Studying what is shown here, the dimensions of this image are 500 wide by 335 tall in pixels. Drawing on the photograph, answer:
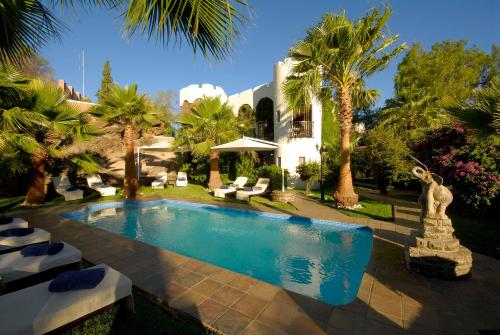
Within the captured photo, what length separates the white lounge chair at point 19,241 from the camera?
514 cm

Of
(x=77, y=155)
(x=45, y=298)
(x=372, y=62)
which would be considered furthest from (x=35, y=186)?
Answer: (x=372, y=62)

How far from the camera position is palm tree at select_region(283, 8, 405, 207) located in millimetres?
9234

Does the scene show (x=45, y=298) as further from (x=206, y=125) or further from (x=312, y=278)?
(x=206, y=125)

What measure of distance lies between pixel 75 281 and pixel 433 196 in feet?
20.2

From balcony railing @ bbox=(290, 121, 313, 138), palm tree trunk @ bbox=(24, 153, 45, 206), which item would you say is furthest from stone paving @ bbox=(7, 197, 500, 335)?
balcony railing @ bbox=(290, 121, 313, 138)

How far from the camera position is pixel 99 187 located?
13.4m

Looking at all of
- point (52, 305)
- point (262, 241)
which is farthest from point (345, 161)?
point (52, 305)

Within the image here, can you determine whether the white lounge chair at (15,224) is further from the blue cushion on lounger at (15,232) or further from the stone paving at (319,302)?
the stone paving at (319,302)

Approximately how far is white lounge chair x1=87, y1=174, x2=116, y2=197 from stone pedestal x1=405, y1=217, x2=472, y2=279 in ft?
43.4

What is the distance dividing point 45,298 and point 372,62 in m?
11.7

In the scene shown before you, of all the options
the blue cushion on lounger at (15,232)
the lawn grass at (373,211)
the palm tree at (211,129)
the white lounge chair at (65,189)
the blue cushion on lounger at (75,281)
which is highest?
the palm tree at (211,129)

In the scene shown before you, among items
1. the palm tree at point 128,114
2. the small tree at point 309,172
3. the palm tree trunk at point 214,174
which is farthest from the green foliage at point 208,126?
A: the small tree at point 309,172

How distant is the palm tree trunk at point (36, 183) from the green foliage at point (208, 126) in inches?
270

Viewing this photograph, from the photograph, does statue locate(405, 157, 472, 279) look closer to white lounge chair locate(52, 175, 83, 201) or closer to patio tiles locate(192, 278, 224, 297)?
patio tiles locate(192, 278, 224, 297)
